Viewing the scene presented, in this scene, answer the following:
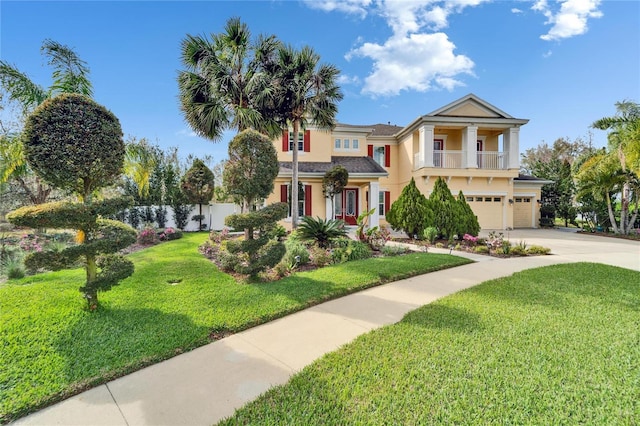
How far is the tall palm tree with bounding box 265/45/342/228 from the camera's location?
10328mm

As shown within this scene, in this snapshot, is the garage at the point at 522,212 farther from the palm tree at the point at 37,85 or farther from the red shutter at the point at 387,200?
the palm tree at the point at 37,85

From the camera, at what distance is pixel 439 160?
18016mm

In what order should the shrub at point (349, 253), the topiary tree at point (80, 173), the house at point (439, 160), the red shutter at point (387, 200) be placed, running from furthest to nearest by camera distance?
the red shutter at point (387, 200) → the house at point (439, 160) → the shrub at point (349, 253) → the topiary tree at point (80, 173)

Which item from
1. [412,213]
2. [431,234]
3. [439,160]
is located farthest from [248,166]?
[439,160]

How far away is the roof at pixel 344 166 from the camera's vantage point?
15.3 meters

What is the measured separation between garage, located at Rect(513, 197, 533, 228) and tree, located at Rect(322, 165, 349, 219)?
14.0 m

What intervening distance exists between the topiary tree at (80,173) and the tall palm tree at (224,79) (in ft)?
19.2

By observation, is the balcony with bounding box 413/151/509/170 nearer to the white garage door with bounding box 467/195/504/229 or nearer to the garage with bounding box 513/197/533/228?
the white garage door with bounding box 467/195/504/229

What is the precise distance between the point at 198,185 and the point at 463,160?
1709 centimetres

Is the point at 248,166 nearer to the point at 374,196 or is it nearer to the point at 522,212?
the point at 374,196

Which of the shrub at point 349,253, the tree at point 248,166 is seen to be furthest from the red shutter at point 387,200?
the tree at point 248,166

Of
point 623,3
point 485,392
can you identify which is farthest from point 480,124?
point 485,392

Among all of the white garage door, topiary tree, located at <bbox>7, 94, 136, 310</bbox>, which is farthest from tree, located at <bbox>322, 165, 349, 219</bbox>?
topiary tree, located at <bbox>7, 94, 136, 310</bbox>

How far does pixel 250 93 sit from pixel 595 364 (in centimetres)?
1058
